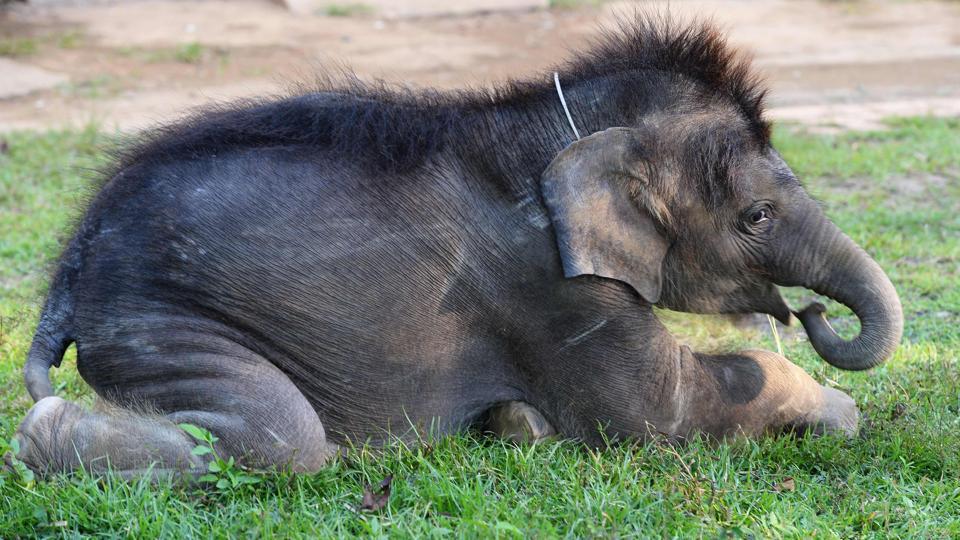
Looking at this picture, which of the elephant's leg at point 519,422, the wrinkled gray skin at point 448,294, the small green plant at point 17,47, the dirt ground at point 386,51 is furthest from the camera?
the small green plant at point 17,47

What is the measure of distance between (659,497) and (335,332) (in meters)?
1.25

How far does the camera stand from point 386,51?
13453mm

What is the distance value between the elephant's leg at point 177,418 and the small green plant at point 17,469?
4 cm

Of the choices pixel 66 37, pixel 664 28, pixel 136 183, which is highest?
pixel 664 28

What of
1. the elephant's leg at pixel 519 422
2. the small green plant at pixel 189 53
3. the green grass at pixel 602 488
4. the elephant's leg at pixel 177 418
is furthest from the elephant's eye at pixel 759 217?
the small green plant at pixel 189 53

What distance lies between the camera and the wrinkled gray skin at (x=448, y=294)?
4.20 m

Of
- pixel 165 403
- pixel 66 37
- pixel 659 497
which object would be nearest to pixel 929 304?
pixel 659 497

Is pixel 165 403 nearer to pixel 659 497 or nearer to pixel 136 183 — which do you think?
pixel 136 183

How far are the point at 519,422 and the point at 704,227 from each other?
3.26 feet

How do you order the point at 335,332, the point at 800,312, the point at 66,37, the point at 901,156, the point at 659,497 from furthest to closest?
the point at 66,37 < the point at 901,156 < the point at 800,312 < the point at 335,332 < the point at 659,497

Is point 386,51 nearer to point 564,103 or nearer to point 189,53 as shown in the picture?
point 189,53

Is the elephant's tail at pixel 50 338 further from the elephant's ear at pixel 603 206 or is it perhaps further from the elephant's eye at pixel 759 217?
the elephant's eye at pixel 759 217

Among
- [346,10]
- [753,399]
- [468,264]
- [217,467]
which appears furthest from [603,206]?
[346,10]

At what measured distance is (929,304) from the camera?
20.8 ft
